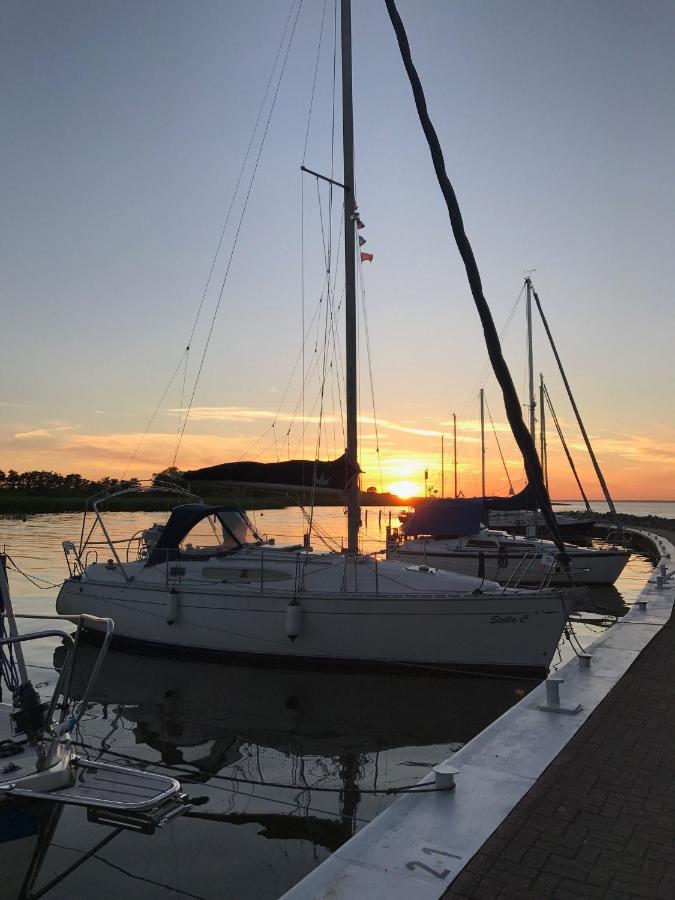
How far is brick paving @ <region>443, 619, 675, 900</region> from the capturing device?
4160mm

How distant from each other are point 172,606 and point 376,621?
13.9 feet

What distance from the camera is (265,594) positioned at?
1294 centimetres

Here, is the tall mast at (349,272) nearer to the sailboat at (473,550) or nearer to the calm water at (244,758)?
the calm water at (244,758)

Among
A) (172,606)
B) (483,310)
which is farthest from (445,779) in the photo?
(172,606)

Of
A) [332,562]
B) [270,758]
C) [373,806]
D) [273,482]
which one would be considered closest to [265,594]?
[332,562]

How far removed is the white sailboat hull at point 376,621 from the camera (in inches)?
476

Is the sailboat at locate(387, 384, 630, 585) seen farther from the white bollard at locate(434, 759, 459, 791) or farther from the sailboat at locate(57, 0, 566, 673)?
the white bollard at locate(434, 759, 459, 791)

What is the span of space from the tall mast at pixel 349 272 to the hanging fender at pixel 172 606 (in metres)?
3.61

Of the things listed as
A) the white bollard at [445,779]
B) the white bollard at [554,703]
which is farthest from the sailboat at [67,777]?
the white bollard at [554,703]

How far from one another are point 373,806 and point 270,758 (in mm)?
2081

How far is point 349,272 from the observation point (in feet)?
48.8

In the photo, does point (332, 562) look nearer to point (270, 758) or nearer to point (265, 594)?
point (265, 594)

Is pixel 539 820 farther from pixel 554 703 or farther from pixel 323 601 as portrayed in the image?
pixel 323 601

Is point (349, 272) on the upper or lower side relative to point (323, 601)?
upper
